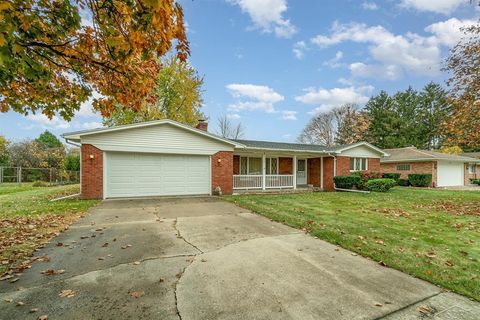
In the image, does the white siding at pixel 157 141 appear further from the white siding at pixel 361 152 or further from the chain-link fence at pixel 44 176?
the chain-link fence at pixel 44 176

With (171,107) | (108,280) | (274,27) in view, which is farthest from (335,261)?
(171,107)

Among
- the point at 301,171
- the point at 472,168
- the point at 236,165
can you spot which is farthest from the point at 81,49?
the point at 472,168

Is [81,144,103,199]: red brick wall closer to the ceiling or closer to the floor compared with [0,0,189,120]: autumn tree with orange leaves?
closer to the floor

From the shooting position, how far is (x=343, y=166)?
60.4 feet

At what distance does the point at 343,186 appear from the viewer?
17.4m

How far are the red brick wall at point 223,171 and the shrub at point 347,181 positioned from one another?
831 centimetres

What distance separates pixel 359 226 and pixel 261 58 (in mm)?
14423

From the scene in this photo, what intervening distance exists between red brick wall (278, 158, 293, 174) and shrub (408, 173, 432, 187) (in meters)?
13.3

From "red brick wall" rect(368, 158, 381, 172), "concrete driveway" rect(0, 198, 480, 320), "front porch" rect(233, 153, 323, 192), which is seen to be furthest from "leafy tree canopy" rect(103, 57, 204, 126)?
"concrete driveway" rect(0, 198, 480, 320)

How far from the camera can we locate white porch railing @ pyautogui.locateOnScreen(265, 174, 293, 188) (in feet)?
55.7

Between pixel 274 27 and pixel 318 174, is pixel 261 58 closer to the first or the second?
pixel 274 27

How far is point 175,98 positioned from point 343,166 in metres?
18.4

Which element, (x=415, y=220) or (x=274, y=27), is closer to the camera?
(x=415, y=220)

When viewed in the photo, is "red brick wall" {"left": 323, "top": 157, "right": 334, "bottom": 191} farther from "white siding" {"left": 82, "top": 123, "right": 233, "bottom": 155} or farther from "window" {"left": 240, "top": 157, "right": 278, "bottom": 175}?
"white siding" {"left": 82, "top": 123, "right": 233, "bottom": 155}
